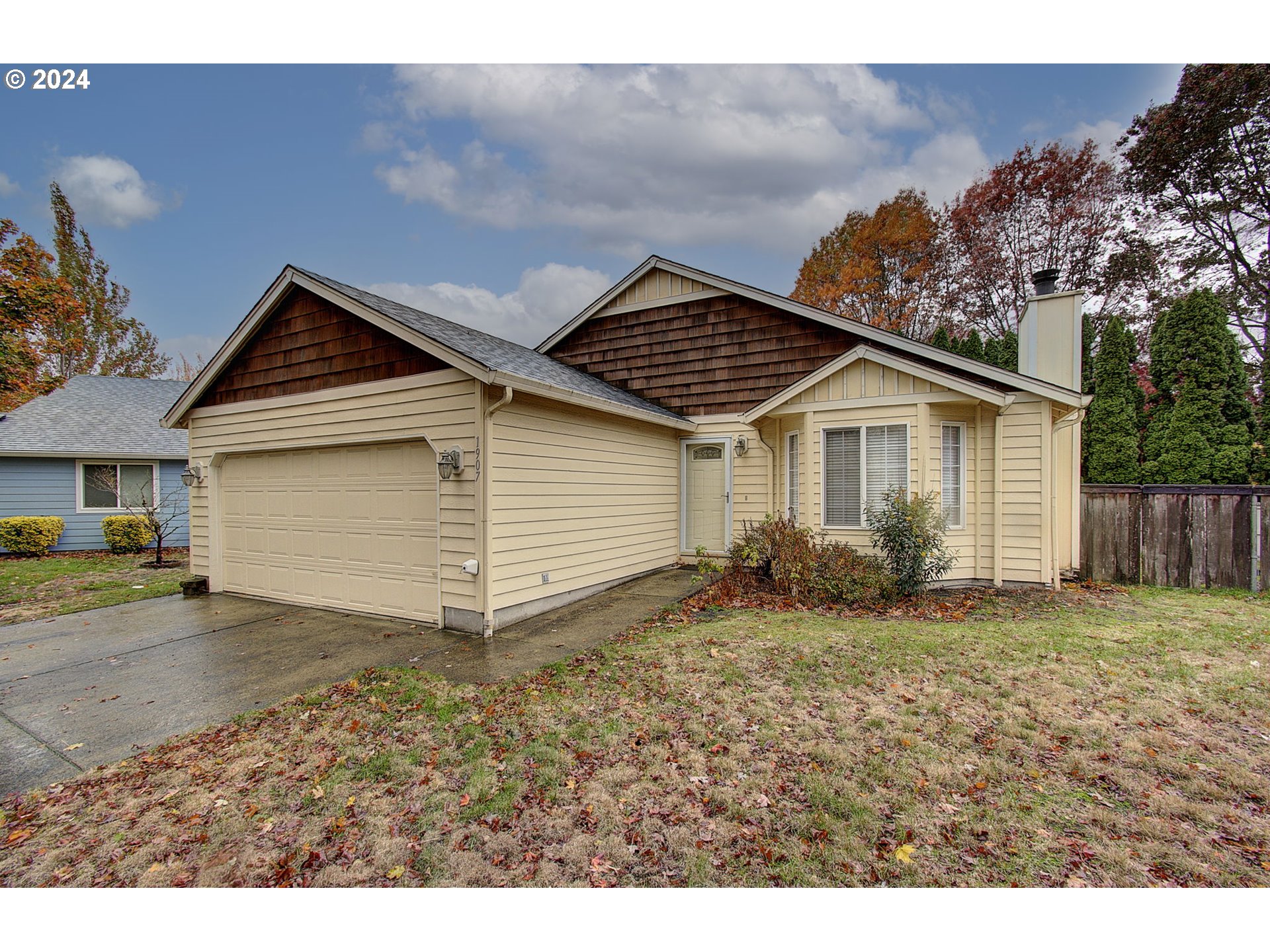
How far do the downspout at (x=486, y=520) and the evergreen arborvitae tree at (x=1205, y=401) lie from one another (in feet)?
49.1

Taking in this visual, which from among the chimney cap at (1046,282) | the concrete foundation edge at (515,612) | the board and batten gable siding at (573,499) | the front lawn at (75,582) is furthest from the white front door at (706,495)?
the front lawn at (75,582)

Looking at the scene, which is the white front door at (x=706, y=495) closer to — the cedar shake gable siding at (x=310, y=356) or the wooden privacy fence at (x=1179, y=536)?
the cedar shake gable siding at (x=310, y=356)

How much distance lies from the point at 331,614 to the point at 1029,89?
39.6 ft

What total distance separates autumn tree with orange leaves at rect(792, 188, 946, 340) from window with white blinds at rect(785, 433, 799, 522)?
13484 millimetres

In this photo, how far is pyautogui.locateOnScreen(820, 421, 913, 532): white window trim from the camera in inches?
307

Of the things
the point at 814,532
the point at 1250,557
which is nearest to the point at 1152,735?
the point at 814,532

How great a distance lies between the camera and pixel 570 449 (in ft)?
24.4

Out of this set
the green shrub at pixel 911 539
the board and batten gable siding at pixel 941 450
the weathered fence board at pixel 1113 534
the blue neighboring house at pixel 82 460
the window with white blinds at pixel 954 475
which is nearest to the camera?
the green shrub at pixel 911 539

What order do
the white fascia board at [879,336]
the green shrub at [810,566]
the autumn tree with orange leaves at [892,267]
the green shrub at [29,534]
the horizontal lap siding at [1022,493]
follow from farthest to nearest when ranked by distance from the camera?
the autumn tree with orange leaves at [892,267] → the green shrub at [29,534] → the horizontal lap siding at [1022,493] → the white fascia board at [879,336] → the green shrub at [810,566]

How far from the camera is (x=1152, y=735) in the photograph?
3619 millimetres

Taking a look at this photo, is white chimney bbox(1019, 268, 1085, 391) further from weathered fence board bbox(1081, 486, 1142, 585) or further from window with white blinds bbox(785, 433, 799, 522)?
window with white blinds bbox(785, 433, 799, 522)

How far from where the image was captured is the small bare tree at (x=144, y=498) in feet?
47.6

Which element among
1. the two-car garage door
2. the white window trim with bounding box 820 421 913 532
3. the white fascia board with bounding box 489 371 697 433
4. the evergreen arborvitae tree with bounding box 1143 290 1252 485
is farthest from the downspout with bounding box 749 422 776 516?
the evergreen arborvitae tree with bounding box 1143 290 1252 485

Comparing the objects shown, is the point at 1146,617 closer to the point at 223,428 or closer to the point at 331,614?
the point at 331,614
